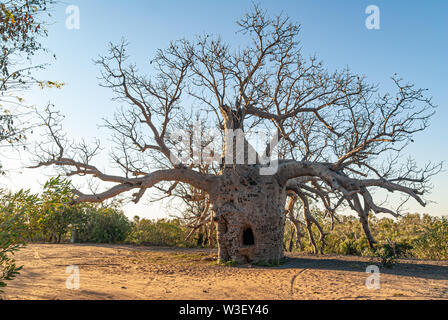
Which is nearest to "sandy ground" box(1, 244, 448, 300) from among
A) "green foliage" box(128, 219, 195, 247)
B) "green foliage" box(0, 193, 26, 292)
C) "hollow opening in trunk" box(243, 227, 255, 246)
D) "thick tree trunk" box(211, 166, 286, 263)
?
"thick tree trunk" box(211, 166, 286, 263)

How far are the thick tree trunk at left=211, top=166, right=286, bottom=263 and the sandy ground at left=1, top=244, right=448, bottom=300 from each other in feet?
2.49

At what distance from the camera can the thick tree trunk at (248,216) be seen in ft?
30.6

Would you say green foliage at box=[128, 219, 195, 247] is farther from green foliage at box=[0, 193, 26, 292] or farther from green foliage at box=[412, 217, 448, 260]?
green foliage at box=[0, 193, 26, 292]

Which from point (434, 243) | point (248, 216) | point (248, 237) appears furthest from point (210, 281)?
point (434, 243)

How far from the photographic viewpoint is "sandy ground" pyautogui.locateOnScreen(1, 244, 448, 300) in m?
5.14

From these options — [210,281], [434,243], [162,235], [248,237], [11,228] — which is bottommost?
[162,235]

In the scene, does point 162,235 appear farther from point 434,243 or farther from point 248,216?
point 434,243

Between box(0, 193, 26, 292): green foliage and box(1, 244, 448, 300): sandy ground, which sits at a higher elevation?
box(0, 193, 26, 292): green foliage

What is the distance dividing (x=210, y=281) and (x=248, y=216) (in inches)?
119

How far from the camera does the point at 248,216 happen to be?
934 cm

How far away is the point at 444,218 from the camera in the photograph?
14031 millimetres

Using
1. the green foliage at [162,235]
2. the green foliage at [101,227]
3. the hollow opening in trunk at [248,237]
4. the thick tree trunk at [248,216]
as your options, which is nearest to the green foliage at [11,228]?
the thick tree trunk at [248,216]

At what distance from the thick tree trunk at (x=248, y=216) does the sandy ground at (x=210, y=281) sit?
2.49 ft
